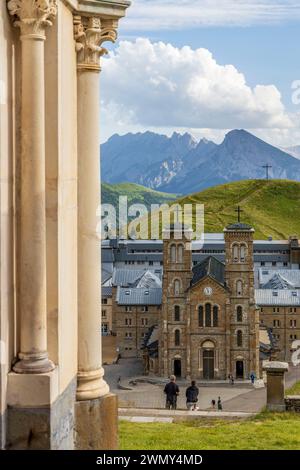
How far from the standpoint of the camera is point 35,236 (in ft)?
23.4

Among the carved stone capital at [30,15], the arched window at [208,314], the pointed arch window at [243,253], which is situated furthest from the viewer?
the arched window at [208,314]

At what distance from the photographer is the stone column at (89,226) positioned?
8.41 m

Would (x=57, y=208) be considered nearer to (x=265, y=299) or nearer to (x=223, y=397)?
(x=223, y=397)

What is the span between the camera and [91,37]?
8492 mm

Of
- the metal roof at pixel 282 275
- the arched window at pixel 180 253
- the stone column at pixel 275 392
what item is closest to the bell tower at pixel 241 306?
the arched window at pixel 180 253

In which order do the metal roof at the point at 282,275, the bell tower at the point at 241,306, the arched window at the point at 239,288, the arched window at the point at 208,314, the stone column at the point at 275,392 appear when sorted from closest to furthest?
the stone column at the point at 275,392, the bell tower at the point at 241,306, the arched window at the point at 239,288, the arched window at the point at 208,314, the metal roof at the point at 282,275

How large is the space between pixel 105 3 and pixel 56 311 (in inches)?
134

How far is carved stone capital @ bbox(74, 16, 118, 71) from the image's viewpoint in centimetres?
839

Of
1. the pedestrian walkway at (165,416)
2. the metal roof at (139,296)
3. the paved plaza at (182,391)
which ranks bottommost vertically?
the paved plaza at (182,391)

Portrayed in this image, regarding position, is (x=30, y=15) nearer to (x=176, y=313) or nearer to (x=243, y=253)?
(x=243, y=253)

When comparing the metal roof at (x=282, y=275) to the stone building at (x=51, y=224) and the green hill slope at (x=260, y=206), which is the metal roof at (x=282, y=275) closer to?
the green hill slope at (x=260, y=206)

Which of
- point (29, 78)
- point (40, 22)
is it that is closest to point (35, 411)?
point (29, 78)

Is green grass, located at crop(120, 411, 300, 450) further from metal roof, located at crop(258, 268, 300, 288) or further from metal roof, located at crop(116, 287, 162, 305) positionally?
metal roof, located at crop(258, 268, 300, 288)

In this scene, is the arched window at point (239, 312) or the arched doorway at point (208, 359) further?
the arched window at point (239, 312)
